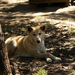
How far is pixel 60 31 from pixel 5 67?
4.32 m

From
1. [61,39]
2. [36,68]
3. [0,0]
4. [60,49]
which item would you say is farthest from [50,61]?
[0,0]

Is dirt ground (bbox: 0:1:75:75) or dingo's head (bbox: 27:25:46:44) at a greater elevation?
dingo's head (bbox: 27:25:46:44)

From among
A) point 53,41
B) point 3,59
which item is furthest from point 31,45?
point 3,59

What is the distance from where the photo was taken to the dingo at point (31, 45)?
464 centimetres

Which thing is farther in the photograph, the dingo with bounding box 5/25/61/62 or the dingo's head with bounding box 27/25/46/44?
the dingo with bounding box 5/25/61/62

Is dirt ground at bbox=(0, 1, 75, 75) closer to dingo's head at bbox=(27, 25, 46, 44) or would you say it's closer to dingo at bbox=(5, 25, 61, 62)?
dingo at bbox=(5, 25, 61, 62)

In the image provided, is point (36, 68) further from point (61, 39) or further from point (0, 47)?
point (61, 39)

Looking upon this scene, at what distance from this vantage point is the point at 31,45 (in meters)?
4.87

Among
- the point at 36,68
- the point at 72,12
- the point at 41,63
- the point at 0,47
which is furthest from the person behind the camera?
the point at 72,12

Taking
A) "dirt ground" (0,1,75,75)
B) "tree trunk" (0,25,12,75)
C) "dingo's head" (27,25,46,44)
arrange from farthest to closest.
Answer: "dingo's head" (27,25,46,44) < "dirt ground" (0,1,75,75) < "tree trunk" (0,25,12,75)

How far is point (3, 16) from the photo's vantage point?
9648mm

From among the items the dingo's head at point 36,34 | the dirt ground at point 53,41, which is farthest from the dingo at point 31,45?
the dirt ground at point 53,41

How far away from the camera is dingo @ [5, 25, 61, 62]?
464 cm

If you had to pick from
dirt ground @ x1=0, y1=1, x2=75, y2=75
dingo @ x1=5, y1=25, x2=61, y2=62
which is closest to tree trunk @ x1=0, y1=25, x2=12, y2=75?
dirt ground @ x1=0, y1=1, x2=75, y2=75
